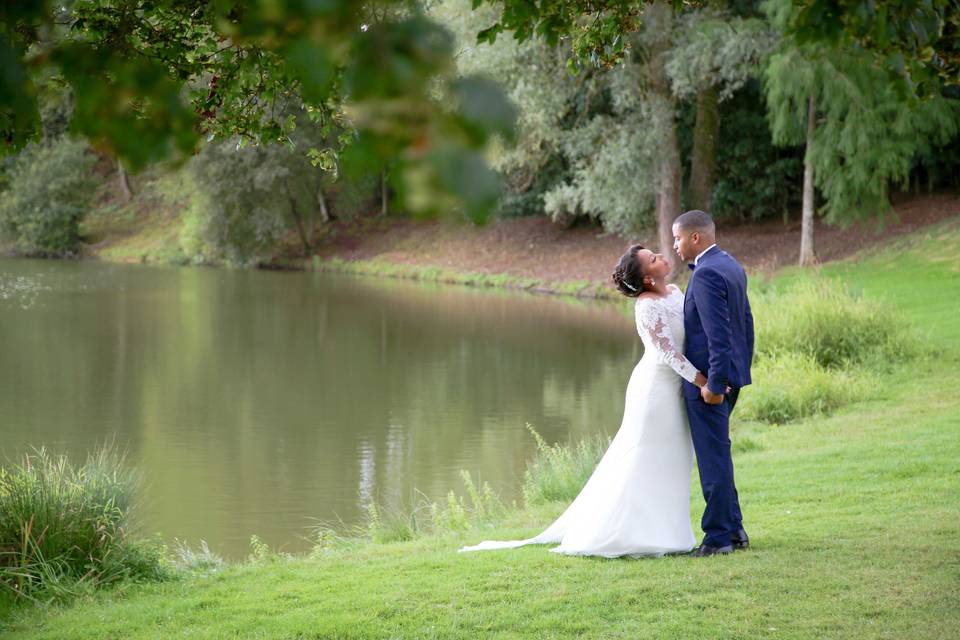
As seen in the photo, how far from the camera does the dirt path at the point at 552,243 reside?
27.2m

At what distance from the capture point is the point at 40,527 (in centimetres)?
655

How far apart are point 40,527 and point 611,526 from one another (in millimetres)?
3300

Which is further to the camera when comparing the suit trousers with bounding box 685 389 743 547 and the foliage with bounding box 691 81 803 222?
the foliage with bounding box 691 81 803 222

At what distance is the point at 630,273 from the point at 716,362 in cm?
69

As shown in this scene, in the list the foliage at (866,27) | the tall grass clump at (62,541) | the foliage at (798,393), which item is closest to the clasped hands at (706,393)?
the foliage at (866,27)

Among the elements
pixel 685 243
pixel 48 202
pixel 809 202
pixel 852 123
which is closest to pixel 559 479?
pixel 685 243

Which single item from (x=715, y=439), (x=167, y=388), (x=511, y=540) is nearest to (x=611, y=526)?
(x=715, y=439)

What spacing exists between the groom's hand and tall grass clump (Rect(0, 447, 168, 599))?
339 centimetres

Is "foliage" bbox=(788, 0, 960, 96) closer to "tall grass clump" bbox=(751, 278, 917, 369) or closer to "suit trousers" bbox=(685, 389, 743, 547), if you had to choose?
"suit trousers" bbox=(685, 389, 743, 547)

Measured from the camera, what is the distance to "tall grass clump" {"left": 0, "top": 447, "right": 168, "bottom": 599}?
248 inches

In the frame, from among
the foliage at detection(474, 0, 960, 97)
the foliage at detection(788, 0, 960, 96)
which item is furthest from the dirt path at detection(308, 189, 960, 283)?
the foliage at detection(788, 0, 960, 96)

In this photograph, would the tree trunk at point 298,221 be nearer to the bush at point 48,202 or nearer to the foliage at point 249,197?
the foliage at point 249,197

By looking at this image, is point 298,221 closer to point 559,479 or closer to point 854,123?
point 854,123

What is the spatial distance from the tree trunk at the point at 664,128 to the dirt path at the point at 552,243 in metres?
1.61
